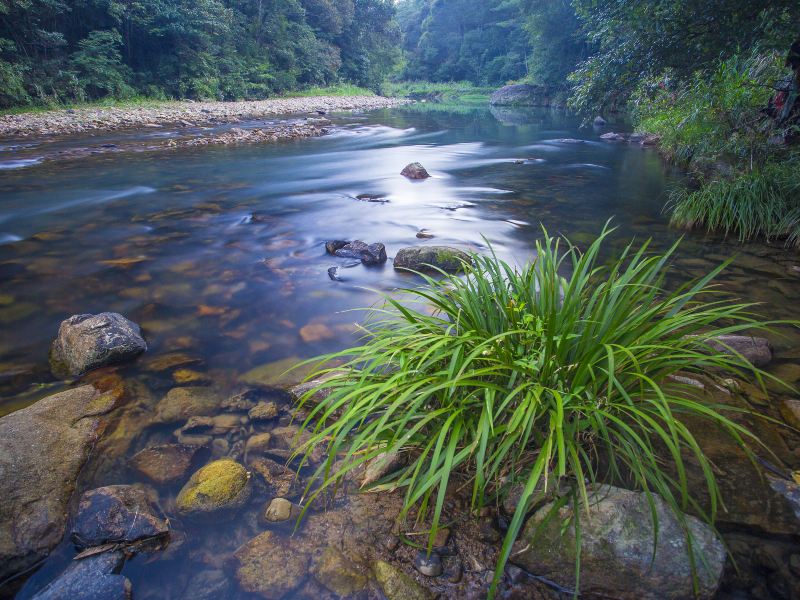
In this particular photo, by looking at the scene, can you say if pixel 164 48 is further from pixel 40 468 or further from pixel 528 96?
pixel 40 468

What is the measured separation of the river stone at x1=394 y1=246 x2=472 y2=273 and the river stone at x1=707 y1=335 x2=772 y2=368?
2.73 m

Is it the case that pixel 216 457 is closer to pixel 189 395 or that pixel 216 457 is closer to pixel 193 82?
pixel 189 395

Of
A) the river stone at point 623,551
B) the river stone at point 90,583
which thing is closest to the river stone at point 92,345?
the river stone at point 90,583

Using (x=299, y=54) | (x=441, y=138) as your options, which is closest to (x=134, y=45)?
(x=299, y=54)

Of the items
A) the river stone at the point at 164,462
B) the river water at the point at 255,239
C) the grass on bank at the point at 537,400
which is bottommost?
the river water at the point at 255,239

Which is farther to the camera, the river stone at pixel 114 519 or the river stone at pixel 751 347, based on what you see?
the river stone at pixel 751 347

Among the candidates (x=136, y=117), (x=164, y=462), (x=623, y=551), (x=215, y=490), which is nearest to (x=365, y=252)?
(x=164, y=462)

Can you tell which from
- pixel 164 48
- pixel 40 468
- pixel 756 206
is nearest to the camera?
pixel 40 468

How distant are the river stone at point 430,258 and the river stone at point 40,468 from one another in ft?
11.1

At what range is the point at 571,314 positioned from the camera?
7.33 ft

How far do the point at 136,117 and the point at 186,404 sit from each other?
22448 mm

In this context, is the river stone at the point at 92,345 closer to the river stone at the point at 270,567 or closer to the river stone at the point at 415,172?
the river stone at the point at 270,567

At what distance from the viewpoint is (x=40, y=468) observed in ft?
7.68

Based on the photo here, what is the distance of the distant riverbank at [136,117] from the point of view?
1738 cm
